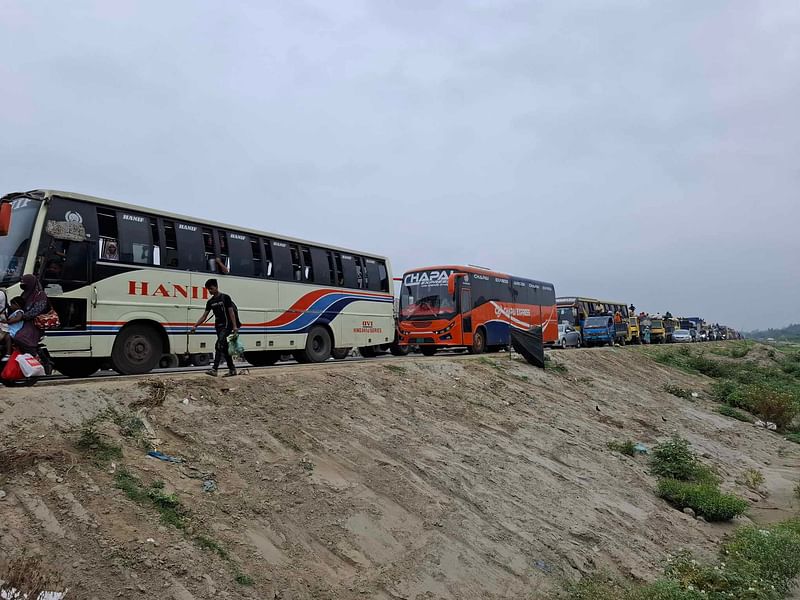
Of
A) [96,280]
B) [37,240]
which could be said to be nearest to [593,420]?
[96,280]

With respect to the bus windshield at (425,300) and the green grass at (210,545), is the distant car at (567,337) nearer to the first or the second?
the bus windshield at (425,300)

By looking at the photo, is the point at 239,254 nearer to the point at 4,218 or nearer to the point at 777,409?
the point at 4,218

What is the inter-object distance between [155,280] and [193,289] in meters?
0.85

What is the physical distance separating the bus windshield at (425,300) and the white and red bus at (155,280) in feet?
15.0

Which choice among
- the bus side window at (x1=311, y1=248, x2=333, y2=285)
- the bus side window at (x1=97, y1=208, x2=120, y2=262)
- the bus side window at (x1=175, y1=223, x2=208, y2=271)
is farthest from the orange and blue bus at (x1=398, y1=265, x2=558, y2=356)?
the bus side window at (x1=97, y1=208, x2=120, y2=262)

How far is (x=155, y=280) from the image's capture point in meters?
9.84

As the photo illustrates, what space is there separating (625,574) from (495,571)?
1989mm

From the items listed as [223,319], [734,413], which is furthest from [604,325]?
[223,319]

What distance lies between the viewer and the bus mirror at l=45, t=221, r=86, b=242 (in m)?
8.39

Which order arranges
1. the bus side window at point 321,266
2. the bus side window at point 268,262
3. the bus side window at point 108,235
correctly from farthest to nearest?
the bus side window at point 321,266
the bus side window at point 268,262
the bus side window at point 108,235

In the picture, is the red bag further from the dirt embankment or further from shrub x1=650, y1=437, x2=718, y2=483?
shrub x1=650, y1=437, x2=718, y2=483

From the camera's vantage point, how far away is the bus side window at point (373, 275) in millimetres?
A: 15781

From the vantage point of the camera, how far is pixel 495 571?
6.01 m

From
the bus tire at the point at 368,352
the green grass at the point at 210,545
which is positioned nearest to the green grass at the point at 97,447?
the green grass at the point at 210,545
